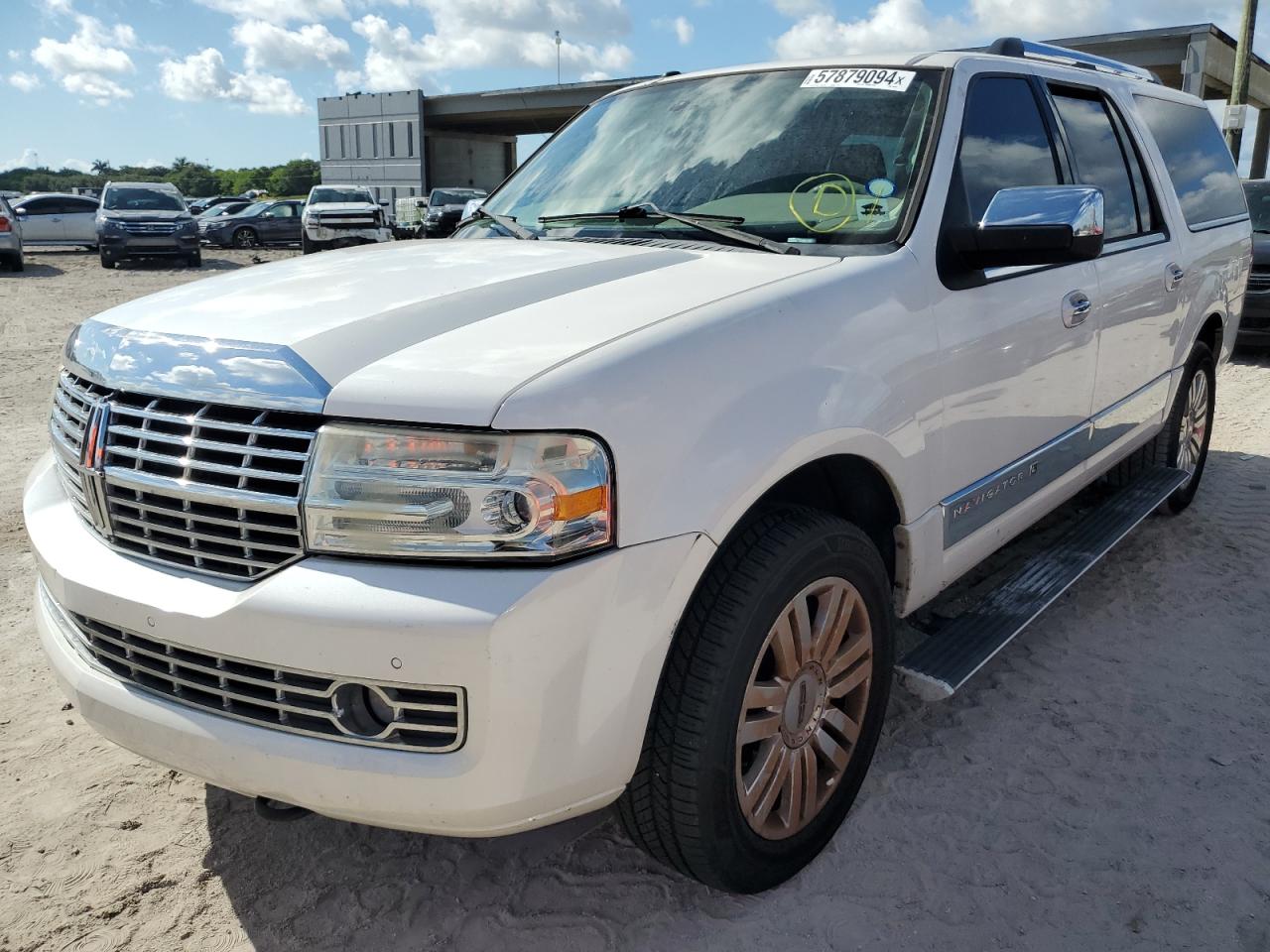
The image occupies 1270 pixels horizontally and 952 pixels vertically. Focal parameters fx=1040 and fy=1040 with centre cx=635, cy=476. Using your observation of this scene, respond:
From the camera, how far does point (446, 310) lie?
7.36 ft

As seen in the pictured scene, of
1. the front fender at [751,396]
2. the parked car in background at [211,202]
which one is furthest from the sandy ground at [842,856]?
the parked car in background at [211,202]

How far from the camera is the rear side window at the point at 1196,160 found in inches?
177

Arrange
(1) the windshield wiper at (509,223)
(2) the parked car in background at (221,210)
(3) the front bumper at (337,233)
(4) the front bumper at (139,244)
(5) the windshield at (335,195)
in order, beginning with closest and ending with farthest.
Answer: (1) the windshield wiper at (509,223)
(4) the front bumper at (139,244)
(3) the front bumper at (337,233)
(5) the windshield at (335,195)
(2) the parked car in background at (221,210)

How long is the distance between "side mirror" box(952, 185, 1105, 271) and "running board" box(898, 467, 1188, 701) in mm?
1102

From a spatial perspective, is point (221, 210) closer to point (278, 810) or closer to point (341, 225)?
point (341, 225)

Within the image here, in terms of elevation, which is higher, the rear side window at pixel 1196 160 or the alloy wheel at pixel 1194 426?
the rear side window at pixel 1196 160

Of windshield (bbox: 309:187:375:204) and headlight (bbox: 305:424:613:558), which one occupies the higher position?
windshield (bbox: 309:187:375:204)

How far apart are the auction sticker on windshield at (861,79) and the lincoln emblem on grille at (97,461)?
7.22 feet

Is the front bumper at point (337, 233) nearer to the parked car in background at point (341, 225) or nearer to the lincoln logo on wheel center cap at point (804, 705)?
the parked car in background at point (341, 225)

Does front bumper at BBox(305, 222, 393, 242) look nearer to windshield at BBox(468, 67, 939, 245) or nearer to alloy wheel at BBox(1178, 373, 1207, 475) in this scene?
alloy wheel at BBox(1178, 373, 1207, 475)

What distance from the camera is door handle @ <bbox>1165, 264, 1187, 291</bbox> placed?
4156 mm

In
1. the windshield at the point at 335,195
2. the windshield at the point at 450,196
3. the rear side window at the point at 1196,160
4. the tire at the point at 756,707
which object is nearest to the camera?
the tire at the point at 756,707

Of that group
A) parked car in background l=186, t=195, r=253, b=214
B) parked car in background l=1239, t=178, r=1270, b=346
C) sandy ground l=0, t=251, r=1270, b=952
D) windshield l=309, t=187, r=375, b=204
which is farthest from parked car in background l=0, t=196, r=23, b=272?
parked car in background l=1239, t=178, r=1270, b=346

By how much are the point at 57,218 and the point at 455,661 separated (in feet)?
89.4
